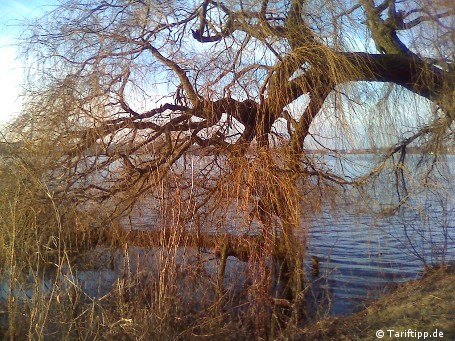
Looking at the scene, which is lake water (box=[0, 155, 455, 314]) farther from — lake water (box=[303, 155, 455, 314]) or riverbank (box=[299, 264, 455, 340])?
riverbank (box=[299, 264, 455, 340])

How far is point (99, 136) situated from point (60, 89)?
0.76 metres

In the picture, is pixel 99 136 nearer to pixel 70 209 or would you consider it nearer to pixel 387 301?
pixel 70 209

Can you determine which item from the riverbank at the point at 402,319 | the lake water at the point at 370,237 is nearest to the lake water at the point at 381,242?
the lake water at the point at 370,237

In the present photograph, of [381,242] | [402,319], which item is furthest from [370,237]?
[402,319]

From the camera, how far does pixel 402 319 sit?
5.58 meters

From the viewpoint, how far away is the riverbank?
204 inches

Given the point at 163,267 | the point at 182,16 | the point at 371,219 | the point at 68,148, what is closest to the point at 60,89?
the point at 68,148

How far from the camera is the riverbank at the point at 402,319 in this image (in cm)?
517

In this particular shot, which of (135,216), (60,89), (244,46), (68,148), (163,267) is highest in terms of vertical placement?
(244,46)

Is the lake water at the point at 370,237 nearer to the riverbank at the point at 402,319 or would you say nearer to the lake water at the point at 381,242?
the lake water at the point at 381,242

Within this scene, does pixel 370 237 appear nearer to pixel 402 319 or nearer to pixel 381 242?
pixel 381 242

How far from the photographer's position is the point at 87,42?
702cm

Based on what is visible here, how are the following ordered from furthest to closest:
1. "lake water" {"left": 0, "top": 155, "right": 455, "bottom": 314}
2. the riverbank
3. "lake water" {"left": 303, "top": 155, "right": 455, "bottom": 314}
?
"lake water" {"left": 303, "top": 155, "right": 455, "bottom": 314} → "lake water" {"left": 0, "top": 155, "right": 455, "bottom": 314} → the riverbank

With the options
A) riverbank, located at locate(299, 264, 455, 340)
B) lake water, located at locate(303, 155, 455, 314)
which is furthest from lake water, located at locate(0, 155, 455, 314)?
riverbank, located at locate(299, 264, 455, 340)
